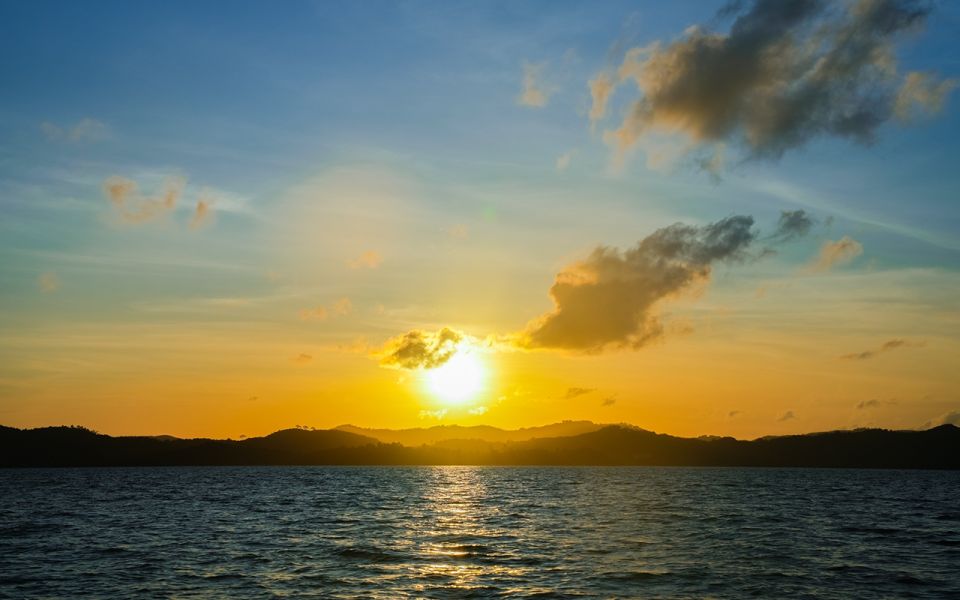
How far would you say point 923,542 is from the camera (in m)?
71.7

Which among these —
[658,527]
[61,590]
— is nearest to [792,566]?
[658,527]

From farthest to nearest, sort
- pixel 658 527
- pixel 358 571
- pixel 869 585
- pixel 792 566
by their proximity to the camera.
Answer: pixel 658 527, pixel 792 566, pixel 358 571, pixel 869 585

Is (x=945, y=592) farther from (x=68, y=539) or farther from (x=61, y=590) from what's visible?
(x=68, y=539)

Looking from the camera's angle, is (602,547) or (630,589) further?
(602,547)

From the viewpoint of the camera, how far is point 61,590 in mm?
45062

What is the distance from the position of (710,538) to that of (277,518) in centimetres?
5490

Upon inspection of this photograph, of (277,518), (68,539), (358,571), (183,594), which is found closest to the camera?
(183,594)

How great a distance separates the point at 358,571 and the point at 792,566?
31544mm

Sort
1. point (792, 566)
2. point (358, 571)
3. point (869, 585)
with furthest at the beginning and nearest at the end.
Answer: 1. point (792, 566)
2. point (358, 571)
3. point (869, 585)

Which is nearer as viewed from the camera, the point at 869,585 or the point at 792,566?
the point at 869,585

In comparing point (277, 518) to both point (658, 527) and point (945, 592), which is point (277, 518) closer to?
point (658, 527)

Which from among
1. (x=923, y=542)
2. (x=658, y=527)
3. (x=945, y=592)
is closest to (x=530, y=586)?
(x=945, y=592)

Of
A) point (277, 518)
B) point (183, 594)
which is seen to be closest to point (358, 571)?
point (183, 594)

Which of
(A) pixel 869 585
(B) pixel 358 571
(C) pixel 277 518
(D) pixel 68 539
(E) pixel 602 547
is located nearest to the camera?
(A) pixel 869 585
